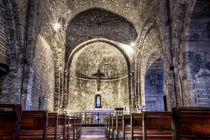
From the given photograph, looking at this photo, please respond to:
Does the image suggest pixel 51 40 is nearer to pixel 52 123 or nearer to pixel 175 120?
pixel 52 123

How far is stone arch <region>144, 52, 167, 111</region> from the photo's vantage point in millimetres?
12463

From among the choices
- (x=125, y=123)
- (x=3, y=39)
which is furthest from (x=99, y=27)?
(x=125, y=123)

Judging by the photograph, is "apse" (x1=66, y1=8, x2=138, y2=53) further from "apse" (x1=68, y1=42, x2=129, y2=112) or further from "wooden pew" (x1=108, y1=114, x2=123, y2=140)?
"wooden pew" (x1=108, y1=114, x2=123, y2=140)

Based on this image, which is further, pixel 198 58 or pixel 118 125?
pixel 198 58

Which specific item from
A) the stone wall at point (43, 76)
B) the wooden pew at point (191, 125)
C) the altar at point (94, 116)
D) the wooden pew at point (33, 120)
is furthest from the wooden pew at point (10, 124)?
the altar at point (94, 116)

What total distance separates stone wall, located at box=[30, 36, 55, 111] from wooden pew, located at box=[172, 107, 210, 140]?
8.96m

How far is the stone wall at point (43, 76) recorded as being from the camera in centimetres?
1030

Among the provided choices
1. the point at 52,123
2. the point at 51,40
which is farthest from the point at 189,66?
the point at 51,40

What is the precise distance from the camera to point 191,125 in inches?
76.8

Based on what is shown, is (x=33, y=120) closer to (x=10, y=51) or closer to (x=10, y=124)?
(x=10, y=124)

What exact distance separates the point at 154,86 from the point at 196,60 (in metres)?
6.44

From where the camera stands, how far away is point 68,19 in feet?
46.4

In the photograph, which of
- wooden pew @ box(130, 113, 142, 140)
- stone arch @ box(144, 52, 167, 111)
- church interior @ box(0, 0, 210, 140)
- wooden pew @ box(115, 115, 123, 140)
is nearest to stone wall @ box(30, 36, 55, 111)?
church interior @ box(0, 0, 210, 140)

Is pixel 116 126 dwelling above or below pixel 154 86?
below
